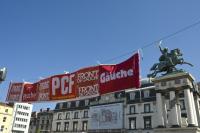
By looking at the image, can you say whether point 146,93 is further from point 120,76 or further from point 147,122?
point 120,76

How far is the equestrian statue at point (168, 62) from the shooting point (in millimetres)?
32375

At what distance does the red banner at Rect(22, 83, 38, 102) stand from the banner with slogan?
A: 0.54m

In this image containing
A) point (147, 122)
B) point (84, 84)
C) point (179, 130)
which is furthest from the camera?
point (147, 122)

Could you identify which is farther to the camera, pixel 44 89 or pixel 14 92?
pixel 14 92

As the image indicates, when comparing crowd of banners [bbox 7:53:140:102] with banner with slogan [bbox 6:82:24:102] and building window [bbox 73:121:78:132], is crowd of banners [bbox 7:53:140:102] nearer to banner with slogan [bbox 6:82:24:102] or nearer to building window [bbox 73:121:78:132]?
banner with slogan [bbox 6:82:24:102]

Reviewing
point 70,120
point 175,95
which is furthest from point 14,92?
point 70,120

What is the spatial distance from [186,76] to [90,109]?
5262cm

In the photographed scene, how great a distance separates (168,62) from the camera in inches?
1288

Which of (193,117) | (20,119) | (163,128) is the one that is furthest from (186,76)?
(20,119)

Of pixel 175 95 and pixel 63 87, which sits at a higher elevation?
pixel 175 95

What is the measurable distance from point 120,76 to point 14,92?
13765 mm

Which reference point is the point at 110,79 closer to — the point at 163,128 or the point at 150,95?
the point at 163,128

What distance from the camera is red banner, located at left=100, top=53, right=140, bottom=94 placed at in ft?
60.6

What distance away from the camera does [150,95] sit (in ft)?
221
